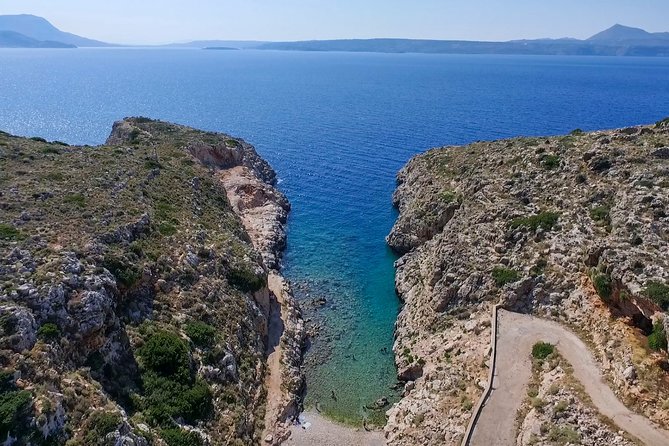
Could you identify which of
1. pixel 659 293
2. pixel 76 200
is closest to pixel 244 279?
pixel 76 200

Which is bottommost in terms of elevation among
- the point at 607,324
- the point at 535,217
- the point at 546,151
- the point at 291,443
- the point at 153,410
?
the point at 291,443

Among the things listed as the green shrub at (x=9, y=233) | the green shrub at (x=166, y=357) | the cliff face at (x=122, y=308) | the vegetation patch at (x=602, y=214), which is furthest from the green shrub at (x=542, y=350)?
the green shrub at (x=9, y=233)

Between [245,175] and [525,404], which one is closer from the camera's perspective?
[525,404]

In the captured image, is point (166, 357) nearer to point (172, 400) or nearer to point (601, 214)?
point (172, 400)

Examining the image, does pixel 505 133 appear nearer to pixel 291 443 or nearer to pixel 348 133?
pixel 348 133

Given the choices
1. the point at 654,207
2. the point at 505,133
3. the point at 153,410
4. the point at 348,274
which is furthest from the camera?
the point at 505,133

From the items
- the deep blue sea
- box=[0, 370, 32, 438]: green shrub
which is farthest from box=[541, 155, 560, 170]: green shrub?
box=[0, 370, 32, 438]: green shrub

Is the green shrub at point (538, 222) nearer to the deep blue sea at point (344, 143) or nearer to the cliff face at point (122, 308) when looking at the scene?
the deep blue sea at point (344, 143)

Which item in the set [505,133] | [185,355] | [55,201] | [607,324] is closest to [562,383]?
[607,324]
